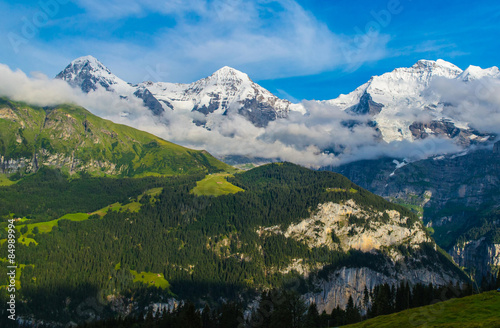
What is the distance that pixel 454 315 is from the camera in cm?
8356

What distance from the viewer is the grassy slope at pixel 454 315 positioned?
248 ft

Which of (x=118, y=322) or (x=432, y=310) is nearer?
(x=432, y=310)

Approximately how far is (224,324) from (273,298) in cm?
2202

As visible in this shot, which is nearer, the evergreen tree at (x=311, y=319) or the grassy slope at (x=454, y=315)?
the grassy slope at (x=454, y=315)

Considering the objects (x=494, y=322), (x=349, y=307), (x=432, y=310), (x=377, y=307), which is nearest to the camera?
(x=494, y=322)

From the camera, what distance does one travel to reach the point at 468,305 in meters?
89.8

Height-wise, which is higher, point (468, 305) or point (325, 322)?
point (468, 305)

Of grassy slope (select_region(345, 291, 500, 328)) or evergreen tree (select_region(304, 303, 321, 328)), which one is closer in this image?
grassy slope (select_region(345, 291, 500, 328))

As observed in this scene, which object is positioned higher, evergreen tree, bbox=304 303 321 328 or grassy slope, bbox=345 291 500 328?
grassy slope, bbox=345 291 500 328

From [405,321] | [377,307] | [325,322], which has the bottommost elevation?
[325,322]

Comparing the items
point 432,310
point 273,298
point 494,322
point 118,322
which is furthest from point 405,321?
point 118,322

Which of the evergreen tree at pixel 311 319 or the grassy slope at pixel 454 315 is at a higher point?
the grassy slope at pixel 454 315

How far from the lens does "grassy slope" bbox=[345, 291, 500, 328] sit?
2975 inches

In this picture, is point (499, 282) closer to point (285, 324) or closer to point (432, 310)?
point (432, 310)
